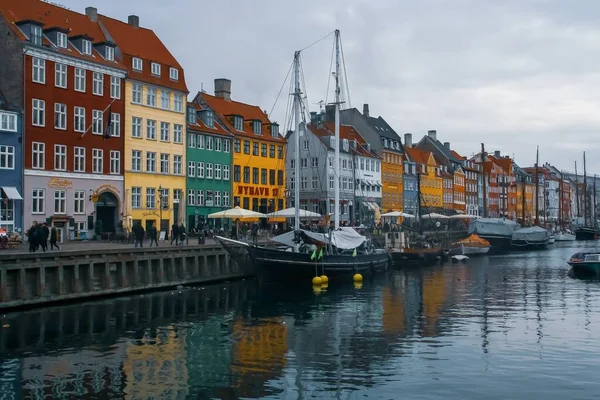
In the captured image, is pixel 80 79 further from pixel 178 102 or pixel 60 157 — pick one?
pixel 178 102

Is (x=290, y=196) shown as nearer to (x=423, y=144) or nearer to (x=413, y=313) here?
(x=413, y=313)

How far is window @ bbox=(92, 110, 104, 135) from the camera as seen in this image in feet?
189

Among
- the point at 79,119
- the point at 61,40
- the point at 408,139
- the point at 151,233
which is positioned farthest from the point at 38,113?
the point at 408,139

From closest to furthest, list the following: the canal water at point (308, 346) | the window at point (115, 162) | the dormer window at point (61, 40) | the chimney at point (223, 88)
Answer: the canal water at point (308, 346) → the dormer window at point (61, 40) → the window at point (115, 162) → the chimney at point (223, 88)

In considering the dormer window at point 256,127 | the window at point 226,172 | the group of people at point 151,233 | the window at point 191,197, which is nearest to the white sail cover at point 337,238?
the group of people at point 151,233

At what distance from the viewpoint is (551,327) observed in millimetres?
28641

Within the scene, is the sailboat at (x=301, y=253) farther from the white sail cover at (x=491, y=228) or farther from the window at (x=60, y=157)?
the white sail cover at (x=491, y=228)

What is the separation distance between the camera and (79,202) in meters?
56.1

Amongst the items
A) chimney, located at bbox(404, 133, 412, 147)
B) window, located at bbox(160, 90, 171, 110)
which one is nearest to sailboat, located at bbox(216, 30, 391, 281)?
window, located at bbox(160, 90, 171, 110)

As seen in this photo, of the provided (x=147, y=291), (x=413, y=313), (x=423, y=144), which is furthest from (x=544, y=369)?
(x=423, y=144)

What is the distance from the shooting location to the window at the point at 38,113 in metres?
52.2

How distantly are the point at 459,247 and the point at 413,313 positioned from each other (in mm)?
44739

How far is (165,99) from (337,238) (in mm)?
24811

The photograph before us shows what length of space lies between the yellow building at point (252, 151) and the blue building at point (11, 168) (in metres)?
26.2
